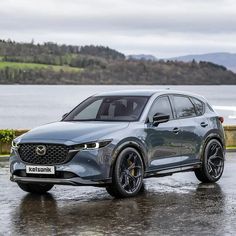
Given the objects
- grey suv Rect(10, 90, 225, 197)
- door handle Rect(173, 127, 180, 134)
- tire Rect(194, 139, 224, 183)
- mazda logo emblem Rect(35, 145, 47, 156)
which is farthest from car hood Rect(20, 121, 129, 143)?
tire Rect(194, 139, 224, 183)

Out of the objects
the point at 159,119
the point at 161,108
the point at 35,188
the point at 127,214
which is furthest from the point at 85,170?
the point at 161,108

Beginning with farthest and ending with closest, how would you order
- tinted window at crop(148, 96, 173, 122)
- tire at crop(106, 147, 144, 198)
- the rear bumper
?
tinted window at crop(148, 96, 173, 122), tire at crop(106, 147, 144, 198), the rear bumper

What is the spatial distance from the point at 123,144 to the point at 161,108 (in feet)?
4.72

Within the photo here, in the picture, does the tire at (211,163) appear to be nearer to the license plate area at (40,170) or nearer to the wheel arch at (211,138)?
the wheel arch at (211,138)

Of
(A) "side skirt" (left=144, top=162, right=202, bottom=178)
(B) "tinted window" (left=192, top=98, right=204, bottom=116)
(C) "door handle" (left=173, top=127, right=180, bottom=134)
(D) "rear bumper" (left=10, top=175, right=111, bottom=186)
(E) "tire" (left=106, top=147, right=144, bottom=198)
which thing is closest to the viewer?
(D) "rear bumper" (left=10, top=175, right=111, bottom=186)

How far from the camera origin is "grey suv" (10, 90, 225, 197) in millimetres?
10211

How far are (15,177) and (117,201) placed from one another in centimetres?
155

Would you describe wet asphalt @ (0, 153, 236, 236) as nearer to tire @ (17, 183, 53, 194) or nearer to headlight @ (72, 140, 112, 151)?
tire @ (17, 183, 53, 194)

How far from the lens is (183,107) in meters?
12.3

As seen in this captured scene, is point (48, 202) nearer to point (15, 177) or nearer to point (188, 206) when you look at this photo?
point (15, 177)

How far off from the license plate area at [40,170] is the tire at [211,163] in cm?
316

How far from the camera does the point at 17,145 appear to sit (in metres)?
10.7

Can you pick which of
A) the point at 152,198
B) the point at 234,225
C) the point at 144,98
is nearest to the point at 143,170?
A: the point at 152,198

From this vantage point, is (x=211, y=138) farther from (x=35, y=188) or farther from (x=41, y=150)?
(x=41, y=150)
